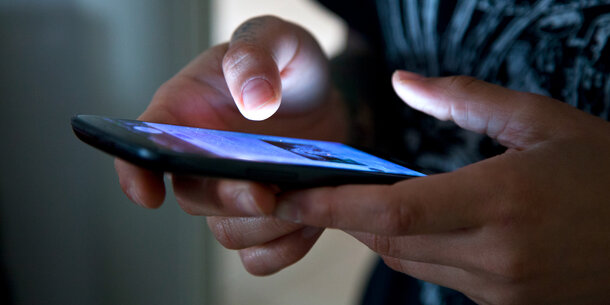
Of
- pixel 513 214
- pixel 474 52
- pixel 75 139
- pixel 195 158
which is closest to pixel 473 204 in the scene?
pixel 513 214

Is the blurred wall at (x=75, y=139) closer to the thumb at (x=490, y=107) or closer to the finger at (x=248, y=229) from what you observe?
the finger at (x=248, y=229)

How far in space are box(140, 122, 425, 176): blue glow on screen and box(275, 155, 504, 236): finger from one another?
0.14ft

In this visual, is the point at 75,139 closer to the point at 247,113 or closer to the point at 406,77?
the point at 247,113

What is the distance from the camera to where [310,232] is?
54 cm

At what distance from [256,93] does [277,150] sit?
9cm

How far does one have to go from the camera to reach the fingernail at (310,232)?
21.1 inches

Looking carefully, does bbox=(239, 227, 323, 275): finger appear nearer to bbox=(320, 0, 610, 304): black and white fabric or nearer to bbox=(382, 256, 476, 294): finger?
bbox=(382, 256, 476, 294): finger

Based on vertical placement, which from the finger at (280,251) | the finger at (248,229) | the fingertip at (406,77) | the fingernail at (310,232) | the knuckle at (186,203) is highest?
the fingertip at (406,77)

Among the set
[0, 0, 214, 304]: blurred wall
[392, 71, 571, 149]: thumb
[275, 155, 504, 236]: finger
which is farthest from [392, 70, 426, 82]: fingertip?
[0, 0, 214, 304]: blurred wall

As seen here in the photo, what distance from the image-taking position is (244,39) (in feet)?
1.93

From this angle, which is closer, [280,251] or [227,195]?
[227,195]

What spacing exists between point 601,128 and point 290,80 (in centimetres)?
48

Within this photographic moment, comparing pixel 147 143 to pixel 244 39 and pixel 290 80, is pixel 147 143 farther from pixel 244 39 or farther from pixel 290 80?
pixel 290 80

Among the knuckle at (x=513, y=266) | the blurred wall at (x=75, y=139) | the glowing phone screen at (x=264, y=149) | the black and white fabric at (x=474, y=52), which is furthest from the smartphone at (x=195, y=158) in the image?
the blurred wall at (x=75, y=139)
